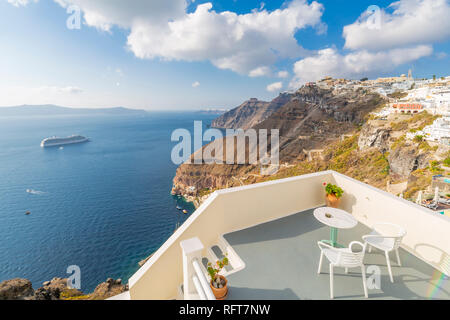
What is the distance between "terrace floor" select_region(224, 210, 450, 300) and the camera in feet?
6.24

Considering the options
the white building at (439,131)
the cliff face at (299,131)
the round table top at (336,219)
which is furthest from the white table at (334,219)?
the cliff face at (299,131)

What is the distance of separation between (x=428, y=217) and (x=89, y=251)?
90.8 feet

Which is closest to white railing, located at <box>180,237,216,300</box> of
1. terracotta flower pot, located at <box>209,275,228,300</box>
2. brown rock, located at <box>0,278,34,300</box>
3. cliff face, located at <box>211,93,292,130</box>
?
terracotta flower pot, located at <box>209,275,228,300</box>

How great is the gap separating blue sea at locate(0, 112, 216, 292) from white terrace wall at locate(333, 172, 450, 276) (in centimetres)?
2141

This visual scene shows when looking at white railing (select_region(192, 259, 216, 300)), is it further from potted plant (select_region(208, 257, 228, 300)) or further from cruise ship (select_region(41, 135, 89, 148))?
cruise ship (select_region(41, 135, 89, 148))

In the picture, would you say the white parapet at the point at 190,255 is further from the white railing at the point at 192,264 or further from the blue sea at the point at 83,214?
the blue sea at the point at 83,214

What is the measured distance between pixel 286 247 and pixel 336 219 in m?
0.75

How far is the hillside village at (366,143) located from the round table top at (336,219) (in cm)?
953

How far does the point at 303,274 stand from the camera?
2131mm

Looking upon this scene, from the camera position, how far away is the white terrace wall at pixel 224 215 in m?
2.20

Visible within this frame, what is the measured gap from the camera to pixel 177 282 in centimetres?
242

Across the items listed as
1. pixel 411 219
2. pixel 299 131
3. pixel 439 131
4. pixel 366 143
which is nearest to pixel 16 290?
pixel 411 219
